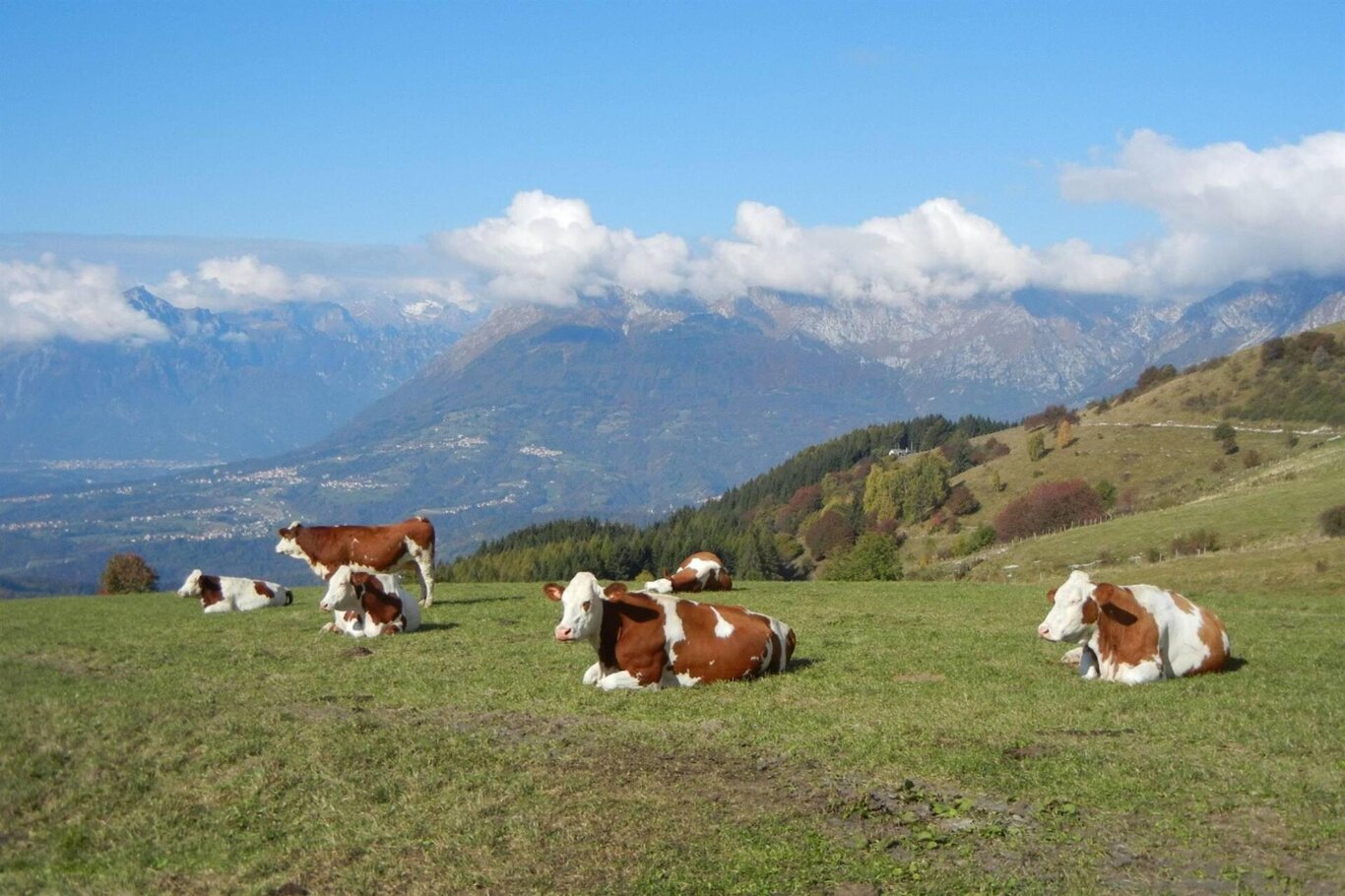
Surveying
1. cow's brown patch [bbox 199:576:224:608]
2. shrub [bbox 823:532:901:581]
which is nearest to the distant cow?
cow's brown patch [bbox 199:576:224:608]

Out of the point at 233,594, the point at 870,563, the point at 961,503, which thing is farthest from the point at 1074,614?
the point at 961,503

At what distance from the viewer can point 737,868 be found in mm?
8430

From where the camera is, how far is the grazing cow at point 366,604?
70.1 ft

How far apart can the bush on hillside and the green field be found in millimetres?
80535

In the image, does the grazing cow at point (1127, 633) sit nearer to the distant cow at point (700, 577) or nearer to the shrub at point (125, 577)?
the distant cow at point (700, 577)

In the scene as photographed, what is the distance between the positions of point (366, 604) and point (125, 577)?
37.5 metres

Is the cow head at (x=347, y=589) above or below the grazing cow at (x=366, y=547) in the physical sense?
below

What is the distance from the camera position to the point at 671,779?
34.8ft

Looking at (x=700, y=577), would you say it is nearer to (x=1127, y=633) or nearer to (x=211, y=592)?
(x=211, y=592)

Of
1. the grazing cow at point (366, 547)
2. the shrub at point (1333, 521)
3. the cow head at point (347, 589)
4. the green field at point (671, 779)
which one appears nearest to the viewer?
the green field at point (671, 779)

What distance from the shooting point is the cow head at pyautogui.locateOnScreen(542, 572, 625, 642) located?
15.4m

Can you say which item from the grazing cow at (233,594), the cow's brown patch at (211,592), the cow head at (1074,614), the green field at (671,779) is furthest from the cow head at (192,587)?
the cow head at (1074,614)

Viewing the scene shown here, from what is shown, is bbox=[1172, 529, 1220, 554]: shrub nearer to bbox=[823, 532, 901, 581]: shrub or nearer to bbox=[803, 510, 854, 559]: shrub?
bbox=[823, 532, 901, 581]: shrub

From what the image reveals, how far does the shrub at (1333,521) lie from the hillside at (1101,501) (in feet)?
2.20
